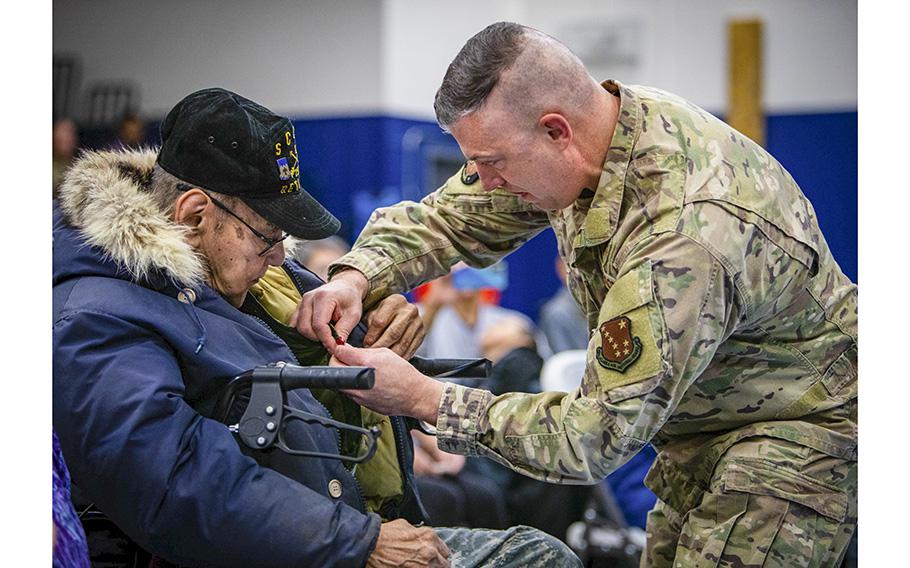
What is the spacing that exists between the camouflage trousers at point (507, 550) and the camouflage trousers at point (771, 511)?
0.24 m

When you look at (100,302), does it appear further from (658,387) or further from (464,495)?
(464,495)

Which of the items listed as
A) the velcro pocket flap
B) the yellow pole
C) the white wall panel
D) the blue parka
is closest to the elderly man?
the blue parka

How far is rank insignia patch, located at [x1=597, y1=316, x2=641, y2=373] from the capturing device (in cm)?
188

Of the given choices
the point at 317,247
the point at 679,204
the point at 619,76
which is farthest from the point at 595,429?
the point at 619,76

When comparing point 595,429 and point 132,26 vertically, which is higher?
point 132,26

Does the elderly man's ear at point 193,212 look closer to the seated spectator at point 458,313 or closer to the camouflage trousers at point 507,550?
the camouflage trousers at point 507,550

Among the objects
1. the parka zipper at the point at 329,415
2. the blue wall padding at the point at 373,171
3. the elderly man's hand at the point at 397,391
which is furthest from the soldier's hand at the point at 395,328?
the blue wall padding at the point at 373,171

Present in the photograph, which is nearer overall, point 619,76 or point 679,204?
point 679,204

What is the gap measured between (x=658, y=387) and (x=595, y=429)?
0.42 ft

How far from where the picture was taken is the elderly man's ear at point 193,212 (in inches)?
80.4

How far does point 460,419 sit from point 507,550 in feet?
1.37

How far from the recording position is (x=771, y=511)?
214 centimetres
